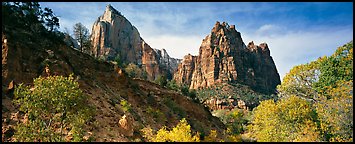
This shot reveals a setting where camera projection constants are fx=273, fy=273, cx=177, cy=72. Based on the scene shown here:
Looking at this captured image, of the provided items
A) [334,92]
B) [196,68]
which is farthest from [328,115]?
[196,68]

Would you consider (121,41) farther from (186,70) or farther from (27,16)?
(27,16)

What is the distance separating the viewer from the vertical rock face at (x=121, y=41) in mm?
119438

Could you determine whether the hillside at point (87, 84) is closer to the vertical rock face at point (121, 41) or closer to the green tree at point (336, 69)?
the green tree at point (336, 69)

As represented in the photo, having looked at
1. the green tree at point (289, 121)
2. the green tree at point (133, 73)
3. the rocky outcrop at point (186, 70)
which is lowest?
the green tree at point (289, 121)

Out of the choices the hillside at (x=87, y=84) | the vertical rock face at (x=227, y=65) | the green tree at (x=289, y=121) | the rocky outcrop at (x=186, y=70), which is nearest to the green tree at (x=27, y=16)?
the hillside at (x=87, y=84)

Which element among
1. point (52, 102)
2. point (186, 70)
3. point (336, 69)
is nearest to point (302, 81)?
point (336, 69)

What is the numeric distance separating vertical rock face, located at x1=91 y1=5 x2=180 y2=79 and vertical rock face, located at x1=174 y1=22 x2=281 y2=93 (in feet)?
75.2

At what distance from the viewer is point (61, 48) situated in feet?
103

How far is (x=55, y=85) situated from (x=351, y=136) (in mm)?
14410

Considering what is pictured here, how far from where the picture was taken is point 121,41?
127188 millimetres

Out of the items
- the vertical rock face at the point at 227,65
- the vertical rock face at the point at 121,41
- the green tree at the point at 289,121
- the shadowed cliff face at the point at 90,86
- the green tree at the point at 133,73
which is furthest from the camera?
the vertical rock face at the point at 227,65

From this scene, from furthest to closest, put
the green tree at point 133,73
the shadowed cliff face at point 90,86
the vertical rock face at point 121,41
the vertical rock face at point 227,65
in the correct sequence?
1. the vertical rock face at point 227,65
2. the vertical rock face at point 121,41
3. the green tree at point 133,73
4. the shadowed cliff face at point 90,86

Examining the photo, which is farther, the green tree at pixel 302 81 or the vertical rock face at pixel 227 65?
the vertical rock face at pixel 227 65

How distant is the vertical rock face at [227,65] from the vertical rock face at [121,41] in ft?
75.2
